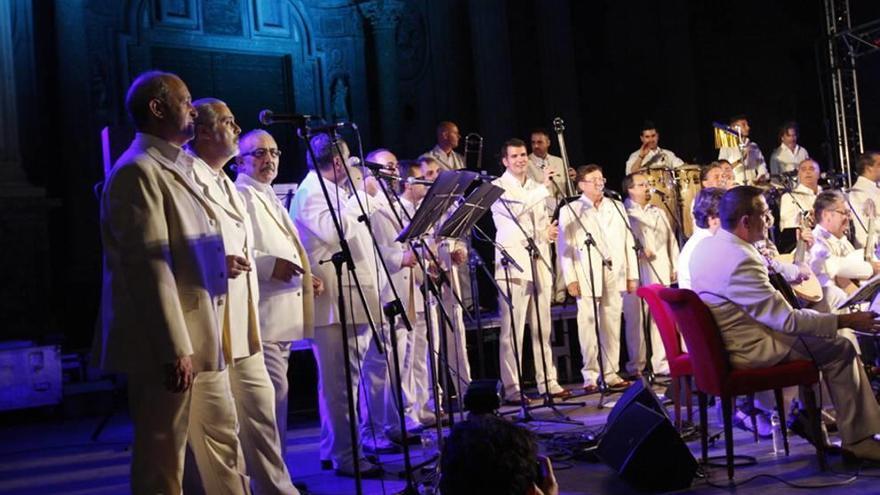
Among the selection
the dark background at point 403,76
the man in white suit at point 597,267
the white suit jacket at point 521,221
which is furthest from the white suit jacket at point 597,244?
the dark background at point 403,76

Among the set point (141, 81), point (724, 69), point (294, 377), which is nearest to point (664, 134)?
point (724, 69)

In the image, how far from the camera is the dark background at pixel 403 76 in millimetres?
11266

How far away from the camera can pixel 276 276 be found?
5078 millimetres

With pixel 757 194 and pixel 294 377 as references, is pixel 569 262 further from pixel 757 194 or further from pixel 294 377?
pixel 757 194

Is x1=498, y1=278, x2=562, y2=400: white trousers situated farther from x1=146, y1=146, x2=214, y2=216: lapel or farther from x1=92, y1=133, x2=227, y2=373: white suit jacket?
x1=92, y1=133, x2=227, y2=373: white suit jacket

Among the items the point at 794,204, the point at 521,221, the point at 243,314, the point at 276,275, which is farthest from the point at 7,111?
the point at 794,204

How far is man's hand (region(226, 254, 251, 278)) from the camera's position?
13.6ft

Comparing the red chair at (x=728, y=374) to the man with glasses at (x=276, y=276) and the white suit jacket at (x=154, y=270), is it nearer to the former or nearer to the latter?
the man with glasses at (x=276, y=276)

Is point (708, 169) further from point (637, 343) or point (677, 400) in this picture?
point (677, 400)

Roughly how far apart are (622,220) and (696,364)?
4.24 m

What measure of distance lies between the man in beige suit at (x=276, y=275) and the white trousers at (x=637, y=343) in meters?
4.93

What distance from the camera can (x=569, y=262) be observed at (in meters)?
9.37

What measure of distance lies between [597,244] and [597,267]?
0.71 ft

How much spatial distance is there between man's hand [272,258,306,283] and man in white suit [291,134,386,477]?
69 cm
